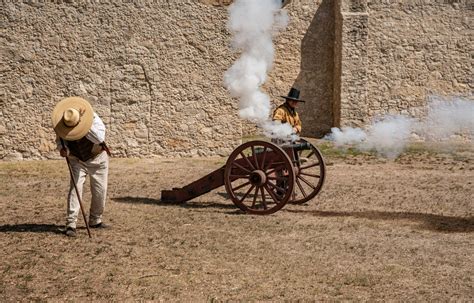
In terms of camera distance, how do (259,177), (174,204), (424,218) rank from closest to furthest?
(424,218) < (259,177) < (174,204)

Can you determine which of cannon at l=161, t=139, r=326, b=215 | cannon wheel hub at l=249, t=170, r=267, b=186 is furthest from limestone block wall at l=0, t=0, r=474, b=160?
cannon wheel hub at l=249, t=170, r=267, b=186

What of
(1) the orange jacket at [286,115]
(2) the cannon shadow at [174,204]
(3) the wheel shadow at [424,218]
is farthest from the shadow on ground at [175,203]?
(1) the orange jacket at [286,115]

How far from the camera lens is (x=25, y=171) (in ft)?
29.6

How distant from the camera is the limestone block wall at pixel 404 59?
1506 cm

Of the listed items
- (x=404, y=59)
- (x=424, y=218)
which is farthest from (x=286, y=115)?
(x=404, y=59)

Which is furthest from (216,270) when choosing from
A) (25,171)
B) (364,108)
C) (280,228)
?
(364,108)

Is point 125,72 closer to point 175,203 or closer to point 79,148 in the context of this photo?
point 175,203

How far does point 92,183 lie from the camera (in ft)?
18.2

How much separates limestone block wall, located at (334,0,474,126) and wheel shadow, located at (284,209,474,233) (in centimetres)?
861

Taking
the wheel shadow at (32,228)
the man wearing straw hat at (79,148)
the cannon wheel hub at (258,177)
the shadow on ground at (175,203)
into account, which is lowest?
the shadow on ground at (175,203)

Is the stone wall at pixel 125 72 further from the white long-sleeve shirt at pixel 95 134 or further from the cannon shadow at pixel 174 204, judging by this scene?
the white long-sleeve shirt at pixel 95 134

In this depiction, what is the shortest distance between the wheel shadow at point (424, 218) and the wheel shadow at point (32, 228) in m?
2.50

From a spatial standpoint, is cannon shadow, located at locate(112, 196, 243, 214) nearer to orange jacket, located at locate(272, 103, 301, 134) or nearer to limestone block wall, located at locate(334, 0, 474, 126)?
orange jacket, located at locate(272, 103, 301, 134)

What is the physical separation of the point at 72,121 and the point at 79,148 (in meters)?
0.28
